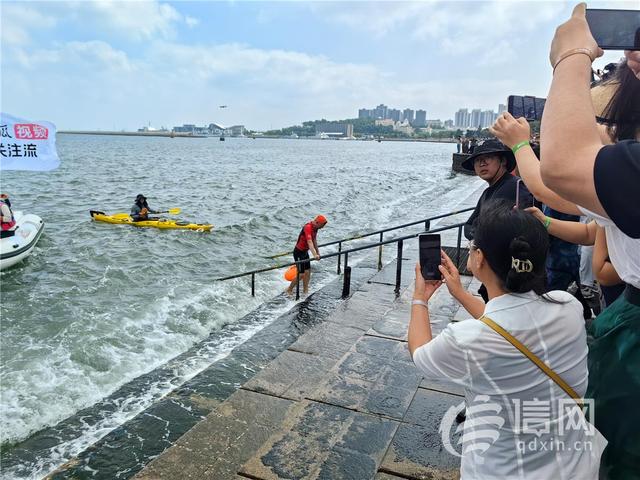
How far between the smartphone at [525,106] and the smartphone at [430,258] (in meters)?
1.43

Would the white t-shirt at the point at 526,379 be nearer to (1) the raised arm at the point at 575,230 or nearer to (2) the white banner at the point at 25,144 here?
(1) the raised arm at the point at 575,230

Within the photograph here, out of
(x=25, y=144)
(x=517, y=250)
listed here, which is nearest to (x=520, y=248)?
(x=517, y=250)

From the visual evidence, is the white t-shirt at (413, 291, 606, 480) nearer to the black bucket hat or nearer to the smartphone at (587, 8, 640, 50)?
the smartphone at (587, 8, 640, 50)

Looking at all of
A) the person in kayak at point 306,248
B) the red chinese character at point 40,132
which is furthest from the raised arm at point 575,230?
the red chinese character at point 40,132

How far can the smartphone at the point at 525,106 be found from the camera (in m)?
3.07

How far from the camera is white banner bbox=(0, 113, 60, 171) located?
9.84m

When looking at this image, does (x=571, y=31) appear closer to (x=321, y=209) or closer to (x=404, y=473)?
(x=404, y=473)

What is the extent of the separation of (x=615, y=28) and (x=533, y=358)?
109cm

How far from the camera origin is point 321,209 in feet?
86.2

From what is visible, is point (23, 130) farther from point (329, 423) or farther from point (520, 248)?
point (520, 248)

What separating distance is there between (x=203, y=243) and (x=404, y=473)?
15168 mm

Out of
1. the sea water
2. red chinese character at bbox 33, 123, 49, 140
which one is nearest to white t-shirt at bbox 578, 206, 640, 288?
the sea water

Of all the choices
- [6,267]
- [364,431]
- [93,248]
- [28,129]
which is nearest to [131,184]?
[93,248]

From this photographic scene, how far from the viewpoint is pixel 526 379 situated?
1.58 m
